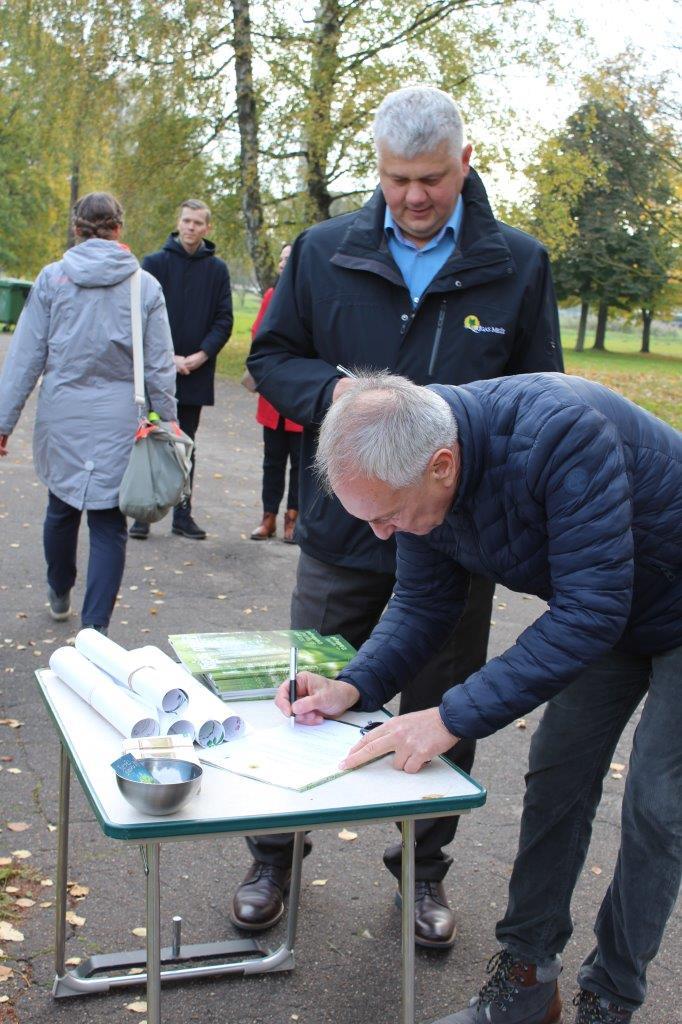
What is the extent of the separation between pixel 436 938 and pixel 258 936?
491 mm

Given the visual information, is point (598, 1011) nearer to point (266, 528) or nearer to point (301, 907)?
point (301, 907)

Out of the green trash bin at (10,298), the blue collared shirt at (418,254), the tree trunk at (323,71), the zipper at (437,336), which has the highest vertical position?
the tree trunk at (323,71)

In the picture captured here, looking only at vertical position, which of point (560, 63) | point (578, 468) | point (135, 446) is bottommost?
point (135, 446)

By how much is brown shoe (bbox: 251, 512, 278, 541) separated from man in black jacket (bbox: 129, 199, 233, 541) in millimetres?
358

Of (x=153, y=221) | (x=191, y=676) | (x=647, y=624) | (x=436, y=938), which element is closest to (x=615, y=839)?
(x=436, y=938)

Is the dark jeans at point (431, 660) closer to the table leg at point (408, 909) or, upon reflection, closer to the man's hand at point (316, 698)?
the man's hand at point (316, 698)

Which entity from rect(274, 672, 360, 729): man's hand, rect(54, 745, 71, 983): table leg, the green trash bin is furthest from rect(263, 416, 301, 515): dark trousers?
the green trash bin

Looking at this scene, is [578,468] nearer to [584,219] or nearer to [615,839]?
[615,839]

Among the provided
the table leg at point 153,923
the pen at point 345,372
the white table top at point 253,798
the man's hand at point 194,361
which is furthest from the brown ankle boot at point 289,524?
the table leg at point 153,923

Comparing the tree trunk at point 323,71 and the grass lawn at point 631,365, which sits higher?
the tree trunk at point 323,71

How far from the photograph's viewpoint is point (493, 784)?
4.26 m

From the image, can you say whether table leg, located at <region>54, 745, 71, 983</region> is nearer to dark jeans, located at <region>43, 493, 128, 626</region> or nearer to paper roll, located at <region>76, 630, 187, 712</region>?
paper roll, located at <region>76, 630, 187, 712</region>

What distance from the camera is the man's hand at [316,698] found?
7.93 feet

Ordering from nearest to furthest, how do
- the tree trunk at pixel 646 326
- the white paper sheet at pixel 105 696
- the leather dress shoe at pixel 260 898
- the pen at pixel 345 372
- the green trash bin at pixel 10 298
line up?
the white paper sheet at pixel 105 696 → the pen at pixel 345 372 → the leather dress shoe at pixel 260 898 → the green trash bin at pixel 10 298 → the tree trunk at pixel 646 326
